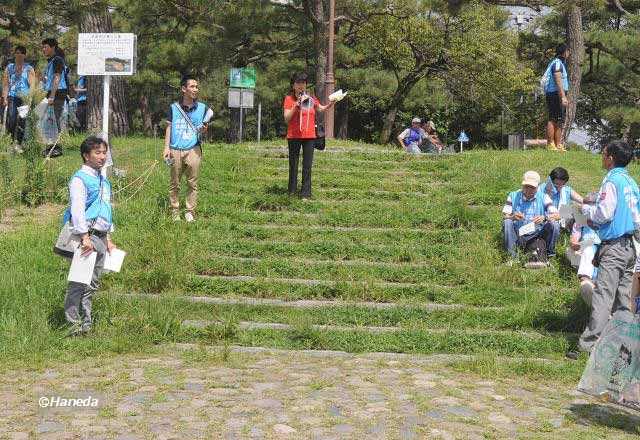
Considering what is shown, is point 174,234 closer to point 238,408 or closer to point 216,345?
point 216,345

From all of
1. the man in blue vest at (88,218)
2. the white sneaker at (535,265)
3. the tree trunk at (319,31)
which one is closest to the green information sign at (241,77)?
the tree trunk at (319,31)

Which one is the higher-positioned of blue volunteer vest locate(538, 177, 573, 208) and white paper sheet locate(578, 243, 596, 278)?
blue volunteer vest locate(538, 177, 573, 208)

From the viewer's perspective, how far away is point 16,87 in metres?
12.3

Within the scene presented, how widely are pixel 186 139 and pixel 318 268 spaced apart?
2.33 metres

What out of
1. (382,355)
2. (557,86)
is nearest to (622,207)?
(382,355)

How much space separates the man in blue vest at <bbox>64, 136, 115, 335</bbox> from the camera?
618 cm

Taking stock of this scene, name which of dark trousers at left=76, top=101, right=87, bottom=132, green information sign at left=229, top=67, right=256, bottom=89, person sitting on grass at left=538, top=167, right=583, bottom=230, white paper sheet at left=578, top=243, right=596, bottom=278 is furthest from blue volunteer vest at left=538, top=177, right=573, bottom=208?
green information sign at left=229, top=67, right=256, bottom=89

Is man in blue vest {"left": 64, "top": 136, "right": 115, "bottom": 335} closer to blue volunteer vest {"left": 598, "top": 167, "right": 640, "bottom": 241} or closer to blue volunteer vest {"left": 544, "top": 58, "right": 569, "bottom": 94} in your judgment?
blue volunteer vest {"left": 598, "top": 167, "right": 640, "bottom": 241}

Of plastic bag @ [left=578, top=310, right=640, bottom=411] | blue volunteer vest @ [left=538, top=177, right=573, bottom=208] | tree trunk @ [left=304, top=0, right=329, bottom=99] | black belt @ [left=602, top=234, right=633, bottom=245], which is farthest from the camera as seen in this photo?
tree trunk @ [left=304, top=0, right=329, bottom=99]

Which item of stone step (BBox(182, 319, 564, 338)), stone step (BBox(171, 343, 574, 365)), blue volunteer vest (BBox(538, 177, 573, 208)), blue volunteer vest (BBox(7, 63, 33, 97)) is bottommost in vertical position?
stone step (BBox(171, 343, 574, 365))

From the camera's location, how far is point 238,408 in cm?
493

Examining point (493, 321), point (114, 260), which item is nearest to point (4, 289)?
point (114, 260)

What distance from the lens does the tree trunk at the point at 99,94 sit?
14742mm

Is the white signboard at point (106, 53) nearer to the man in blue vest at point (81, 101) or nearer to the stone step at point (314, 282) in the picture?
the stone step at point (314, 282)
